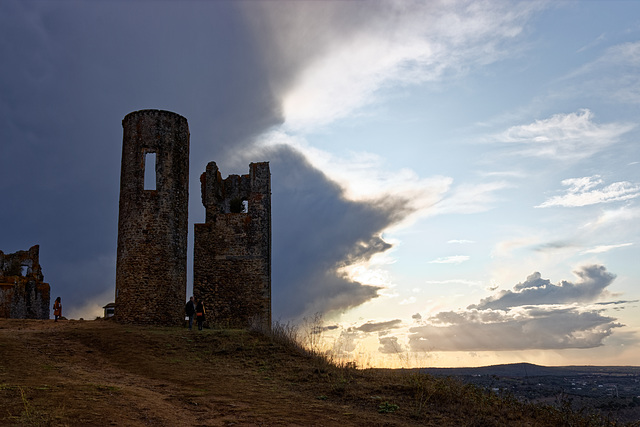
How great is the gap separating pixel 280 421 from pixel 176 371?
5.13m

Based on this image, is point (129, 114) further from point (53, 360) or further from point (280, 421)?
point (280, 421)

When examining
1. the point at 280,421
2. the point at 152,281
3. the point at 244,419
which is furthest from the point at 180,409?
the point at 152,281

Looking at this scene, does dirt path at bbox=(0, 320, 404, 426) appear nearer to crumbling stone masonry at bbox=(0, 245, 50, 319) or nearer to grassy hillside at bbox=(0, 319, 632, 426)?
grassy hillside at bbox=(0, 319, 632, 426)

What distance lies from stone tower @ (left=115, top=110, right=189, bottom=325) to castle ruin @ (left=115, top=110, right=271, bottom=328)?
0.04 metres

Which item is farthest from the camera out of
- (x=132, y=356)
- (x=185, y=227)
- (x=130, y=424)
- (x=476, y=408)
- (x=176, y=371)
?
(x=185, y=227)

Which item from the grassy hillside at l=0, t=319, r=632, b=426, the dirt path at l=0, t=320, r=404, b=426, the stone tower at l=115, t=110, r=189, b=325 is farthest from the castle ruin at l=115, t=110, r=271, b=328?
the grassy hillside at l=0, t=319, r=632, b=426

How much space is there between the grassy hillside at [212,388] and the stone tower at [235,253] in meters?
5.03

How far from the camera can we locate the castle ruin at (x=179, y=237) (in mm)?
21016

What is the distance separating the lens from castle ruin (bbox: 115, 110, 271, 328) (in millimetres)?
21016

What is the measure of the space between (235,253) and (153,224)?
12.0 feet

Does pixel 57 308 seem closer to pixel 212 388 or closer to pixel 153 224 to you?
pixel 153 224

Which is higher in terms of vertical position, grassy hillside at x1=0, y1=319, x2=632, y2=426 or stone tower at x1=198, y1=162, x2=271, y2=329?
stone tower at x1=198, y1=162, x2=271, y2=329

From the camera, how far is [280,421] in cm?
894

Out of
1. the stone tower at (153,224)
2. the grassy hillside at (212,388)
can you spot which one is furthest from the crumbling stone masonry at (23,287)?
the grassy hillside at (212,388)
